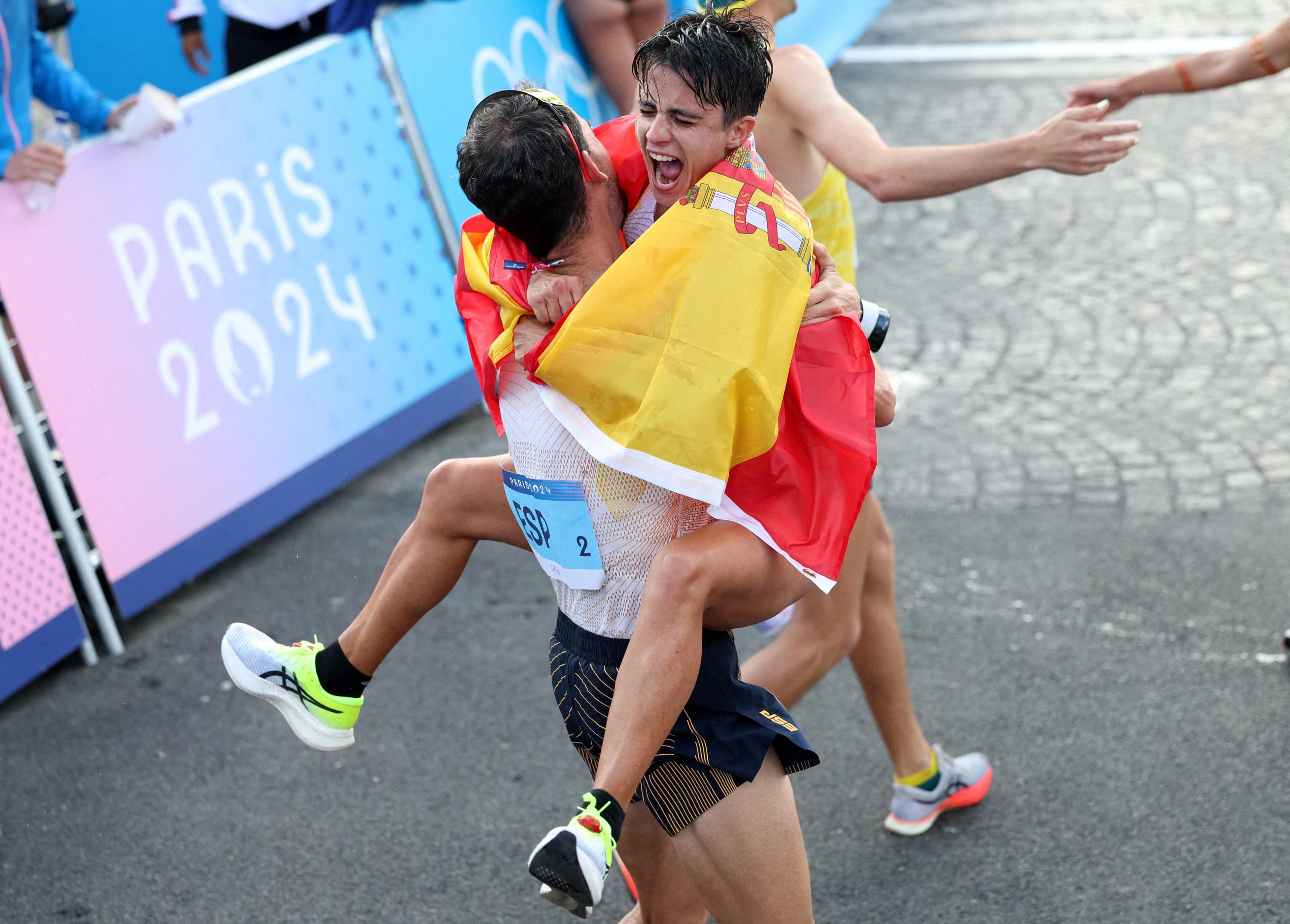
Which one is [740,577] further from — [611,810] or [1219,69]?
[1219,69]

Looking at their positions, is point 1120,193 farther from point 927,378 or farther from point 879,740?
point 879,740

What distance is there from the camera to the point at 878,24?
10.8 m

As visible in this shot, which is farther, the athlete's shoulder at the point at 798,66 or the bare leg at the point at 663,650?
the athlete's shoulder at the point at 798,66

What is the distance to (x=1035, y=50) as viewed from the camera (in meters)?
9.55

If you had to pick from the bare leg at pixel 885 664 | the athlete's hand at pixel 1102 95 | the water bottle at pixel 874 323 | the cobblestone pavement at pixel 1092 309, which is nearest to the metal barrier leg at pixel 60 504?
the bare leg at pixel 885 664

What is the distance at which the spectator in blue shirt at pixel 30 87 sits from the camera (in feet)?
15.3

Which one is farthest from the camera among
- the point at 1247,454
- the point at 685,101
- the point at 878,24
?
the point at 878,24

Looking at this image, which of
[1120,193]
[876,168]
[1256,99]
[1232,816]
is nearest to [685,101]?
[876,168]

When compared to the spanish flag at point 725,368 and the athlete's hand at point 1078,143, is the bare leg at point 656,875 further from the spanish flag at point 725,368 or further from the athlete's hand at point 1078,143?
the athlete's hand at point 1078,143

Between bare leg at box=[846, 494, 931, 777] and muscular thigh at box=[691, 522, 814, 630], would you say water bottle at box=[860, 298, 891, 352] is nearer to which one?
muscular thigh at box=[691, 522, 814, 630]

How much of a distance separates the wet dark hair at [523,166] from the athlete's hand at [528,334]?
0.12 m

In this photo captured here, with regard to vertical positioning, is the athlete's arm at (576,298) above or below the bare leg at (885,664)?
above

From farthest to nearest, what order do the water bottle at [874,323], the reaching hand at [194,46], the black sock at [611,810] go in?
the reaching hand at [194,46], the water bottle at [874,323], the black sock at [611,810]

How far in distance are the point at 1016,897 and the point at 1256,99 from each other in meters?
6.89
